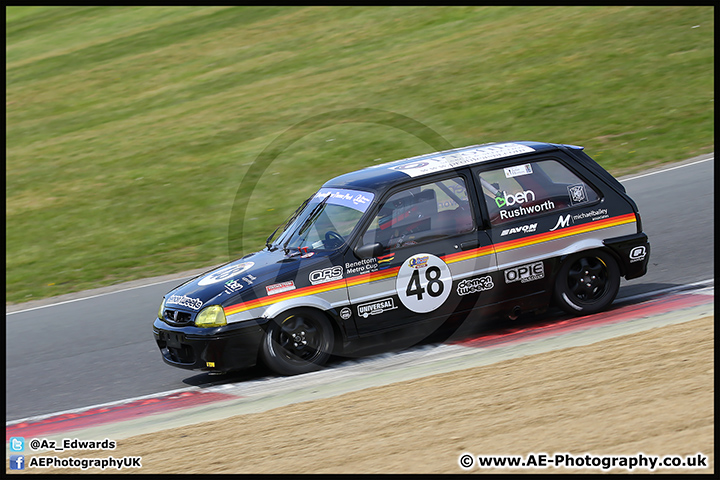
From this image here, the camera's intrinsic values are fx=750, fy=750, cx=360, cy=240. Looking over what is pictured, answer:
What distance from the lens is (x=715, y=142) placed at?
1356 centimetres

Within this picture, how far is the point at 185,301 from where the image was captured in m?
6.96

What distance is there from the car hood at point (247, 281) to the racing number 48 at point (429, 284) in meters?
0.81

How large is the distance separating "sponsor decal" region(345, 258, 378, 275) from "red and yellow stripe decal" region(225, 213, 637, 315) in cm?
4

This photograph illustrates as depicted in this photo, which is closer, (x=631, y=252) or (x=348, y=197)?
(x=348, y=197)

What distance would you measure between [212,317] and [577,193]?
12.4ft

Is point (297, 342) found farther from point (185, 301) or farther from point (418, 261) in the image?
point (418, 261)

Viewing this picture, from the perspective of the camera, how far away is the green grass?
13.6m

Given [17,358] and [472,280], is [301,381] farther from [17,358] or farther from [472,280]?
[17,358]

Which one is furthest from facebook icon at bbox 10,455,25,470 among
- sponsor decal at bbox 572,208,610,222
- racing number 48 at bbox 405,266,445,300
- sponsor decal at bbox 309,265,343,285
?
sponsor decal at bbox 572,208,610,222

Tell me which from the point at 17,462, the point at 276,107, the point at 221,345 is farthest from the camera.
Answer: the point at 276,107

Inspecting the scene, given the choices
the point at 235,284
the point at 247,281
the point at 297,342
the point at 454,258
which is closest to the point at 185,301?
the point at 235,284

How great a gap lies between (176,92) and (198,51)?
418 centimetres

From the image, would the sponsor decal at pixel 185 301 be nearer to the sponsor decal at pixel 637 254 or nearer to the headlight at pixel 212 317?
the headlight at pixel 212 317

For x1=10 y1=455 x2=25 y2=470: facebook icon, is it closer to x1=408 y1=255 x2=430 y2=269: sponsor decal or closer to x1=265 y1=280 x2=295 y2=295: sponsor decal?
x1=265 y1=280 x2=295 y2=295: sponsor decal
